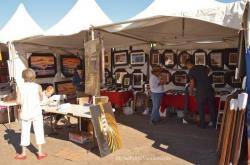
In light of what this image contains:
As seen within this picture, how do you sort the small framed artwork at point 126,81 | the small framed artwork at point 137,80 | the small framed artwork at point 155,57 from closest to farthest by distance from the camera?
the small framed artwork at point 155,57
the small framed artwork at point 137,80
the small framed artwork at point 126,81

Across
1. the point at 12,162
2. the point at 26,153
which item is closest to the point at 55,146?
the point at 26,153

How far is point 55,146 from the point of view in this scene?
576 centimetres

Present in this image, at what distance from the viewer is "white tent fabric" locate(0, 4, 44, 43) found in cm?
887

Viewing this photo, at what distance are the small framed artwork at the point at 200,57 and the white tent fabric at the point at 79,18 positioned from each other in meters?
2.62

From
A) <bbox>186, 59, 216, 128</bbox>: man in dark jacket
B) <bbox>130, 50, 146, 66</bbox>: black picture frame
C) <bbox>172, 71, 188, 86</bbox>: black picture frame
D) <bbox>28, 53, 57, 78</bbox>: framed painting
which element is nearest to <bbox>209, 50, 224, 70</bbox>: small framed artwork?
<bbox>172, 71, 188, 86</bbox>: black picture frame

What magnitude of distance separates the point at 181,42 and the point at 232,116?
4.71 meters

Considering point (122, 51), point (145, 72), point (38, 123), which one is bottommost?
point (38, 123)

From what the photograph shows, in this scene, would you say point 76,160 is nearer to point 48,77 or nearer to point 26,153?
point 26,153

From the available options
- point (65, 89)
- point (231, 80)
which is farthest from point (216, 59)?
point (65, 89)

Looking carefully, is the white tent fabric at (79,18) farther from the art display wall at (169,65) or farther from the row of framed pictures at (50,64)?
the row of framed pictures at (50,64)

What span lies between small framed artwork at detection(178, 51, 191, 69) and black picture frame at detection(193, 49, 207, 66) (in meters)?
0.22

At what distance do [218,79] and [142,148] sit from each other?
3738mm

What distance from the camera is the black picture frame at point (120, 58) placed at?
10227mm

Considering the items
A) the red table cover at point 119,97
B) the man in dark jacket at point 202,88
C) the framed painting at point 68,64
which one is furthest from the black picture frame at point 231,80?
the framed painting at point 68,64
